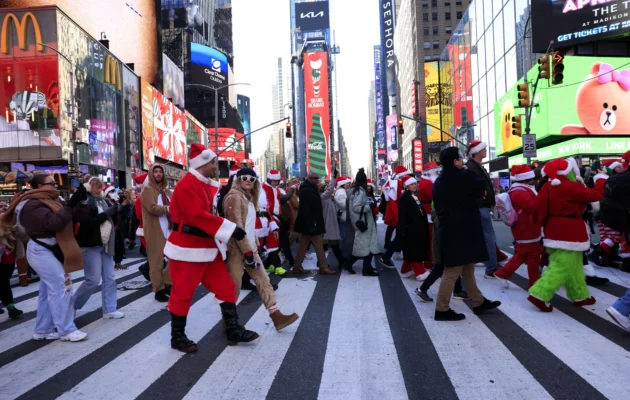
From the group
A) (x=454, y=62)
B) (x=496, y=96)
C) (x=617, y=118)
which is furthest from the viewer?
(x=454, y=62)

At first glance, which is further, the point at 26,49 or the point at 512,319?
the point at 26,49

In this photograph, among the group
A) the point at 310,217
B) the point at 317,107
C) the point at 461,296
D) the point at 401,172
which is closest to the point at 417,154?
the point at 401,172

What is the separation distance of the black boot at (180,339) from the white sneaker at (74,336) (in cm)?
111

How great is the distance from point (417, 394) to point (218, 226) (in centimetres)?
217

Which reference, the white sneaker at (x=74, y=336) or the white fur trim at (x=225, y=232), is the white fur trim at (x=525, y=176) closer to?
the white fur trim at (x=225, y=232)

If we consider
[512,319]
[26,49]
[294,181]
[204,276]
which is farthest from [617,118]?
[26,49]

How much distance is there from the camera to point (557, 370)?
4027 millimetres

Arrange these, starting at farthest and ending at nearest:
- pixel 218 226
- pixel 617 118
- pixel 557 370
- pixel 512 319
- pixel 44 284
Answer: pixel 617 118 → pixel 512 319 → pixel 44 284 → pixel 218 226 → pixel 557 370

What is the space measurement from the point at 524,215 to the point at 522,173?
699 millimetres

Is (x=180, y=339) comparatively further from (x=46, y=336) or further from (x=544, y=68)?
(x=544, y=68)

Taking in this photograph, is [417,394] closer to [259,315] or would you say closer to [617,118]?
[259,315]

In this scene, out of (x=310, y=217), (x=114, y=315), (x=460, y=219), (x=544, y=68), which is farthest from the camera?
(x=544, y=68)

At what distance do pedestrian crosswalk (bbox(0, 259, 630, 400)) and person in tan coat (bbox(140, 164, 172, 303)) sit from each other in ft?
1.95

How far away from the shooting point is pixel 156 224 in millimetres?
7168
